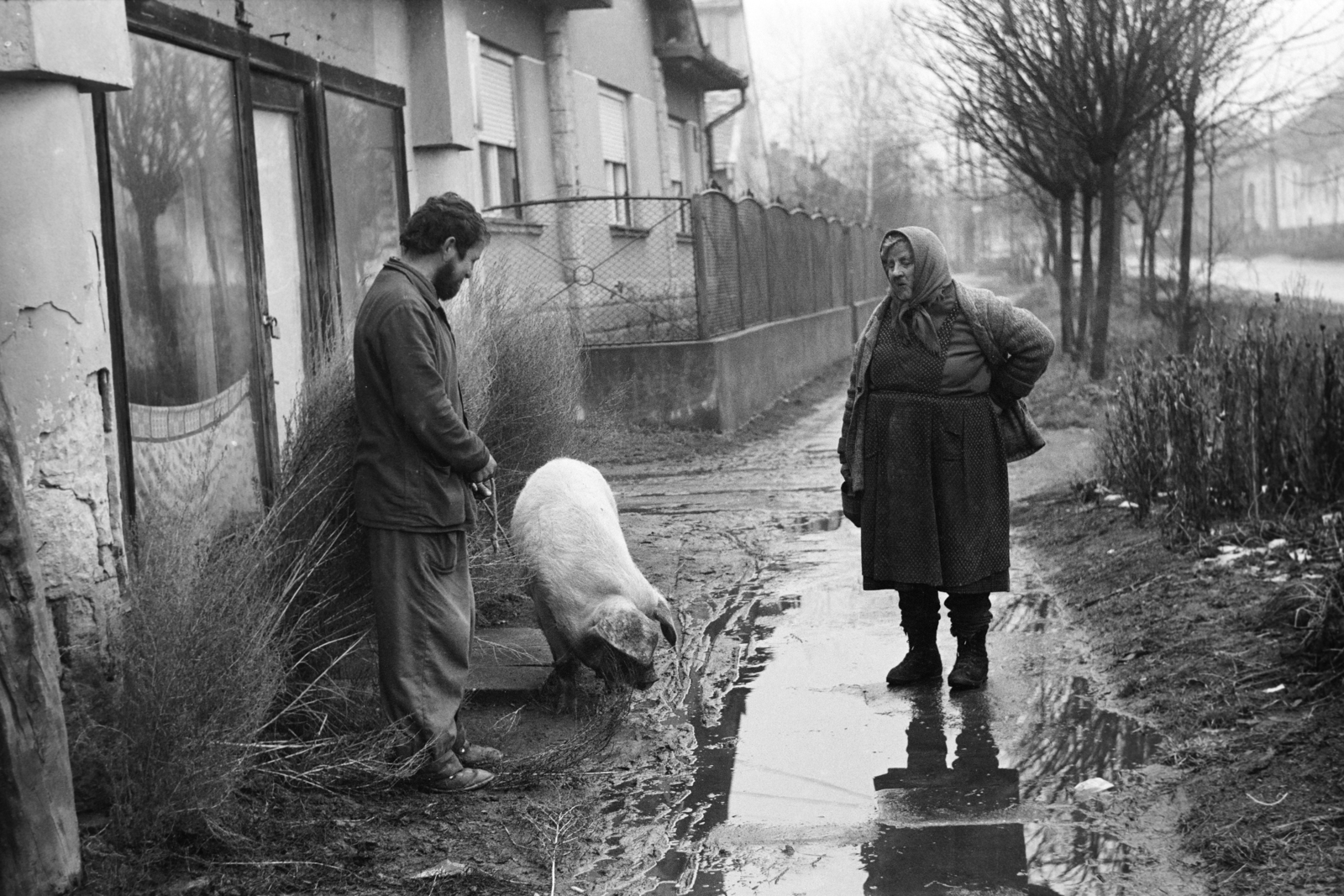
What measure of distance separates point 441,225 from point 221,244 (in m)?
2.90

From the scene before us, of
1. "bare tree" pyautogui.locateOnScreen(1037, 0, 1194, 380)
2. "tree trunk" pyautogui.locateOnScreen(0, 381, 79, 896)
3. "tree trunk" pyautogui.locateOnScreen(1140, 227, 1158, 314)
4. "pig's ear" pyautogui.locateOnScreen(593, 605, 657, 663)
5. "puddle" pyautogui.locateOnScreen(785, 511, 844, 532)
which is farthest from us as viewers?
"tree trunk" pyautogui.locateOnScreen(1140, 227, 1158, 314)

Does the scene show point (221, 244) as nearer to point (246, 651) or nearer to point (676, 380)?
point (246, 651)

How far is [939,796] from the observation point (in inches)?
185

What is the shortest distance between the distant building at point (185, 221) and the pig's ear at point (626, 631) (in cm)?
142

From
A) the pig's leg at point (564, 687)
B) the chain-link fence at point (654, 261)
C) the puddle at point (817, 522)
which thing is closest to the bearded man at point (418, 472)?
the pig's leg at point (564, 687)

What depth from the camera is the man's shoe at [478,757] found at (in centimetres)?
496

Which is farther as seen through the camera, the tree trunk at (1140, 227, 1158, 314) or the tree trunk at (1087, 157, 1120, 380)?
the tree trunk at (1140, 227, 1158, 314)

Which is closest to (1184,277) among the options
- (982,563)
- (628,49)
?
(628,49)

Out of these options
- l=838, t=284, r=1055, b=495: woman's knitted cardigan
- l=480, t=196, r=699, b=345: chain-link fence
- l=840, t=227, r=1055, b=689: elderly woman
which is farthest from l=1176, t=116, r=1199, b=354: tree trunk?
l=840, t=227, r=1055, b=689: elderly woman

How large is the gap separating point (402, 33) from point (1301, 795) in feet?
25.7

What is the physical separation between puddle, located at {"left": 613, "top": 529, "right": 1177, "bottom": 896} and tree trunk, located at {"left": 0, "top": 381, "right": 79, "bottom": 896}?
5.38 feet

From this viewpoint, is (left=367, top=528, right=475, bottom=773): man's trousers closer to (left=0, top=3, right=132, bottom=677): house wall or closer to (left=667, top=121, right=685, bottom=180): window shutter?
(left=0, top=3, right=132, bottom=677): house wall

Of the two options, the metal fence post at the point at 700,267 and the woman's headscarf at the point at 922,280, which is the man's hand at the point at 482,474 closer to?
the woman's headscarf at the point at 922,280

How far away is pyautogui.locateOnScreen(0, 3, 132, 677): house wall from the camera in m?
4.64
